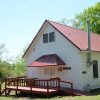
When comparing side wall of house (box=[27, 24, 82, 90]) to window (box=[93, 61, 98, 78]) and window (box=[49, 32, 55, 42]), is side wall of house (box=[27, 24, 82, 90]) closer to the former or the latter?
window (box=[49, 32, 55, 42])

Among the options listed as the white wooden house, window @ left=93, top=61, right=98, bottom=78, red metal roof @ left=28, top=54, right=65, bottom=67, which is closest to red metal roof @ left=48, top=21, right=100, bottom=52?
the white wooden house

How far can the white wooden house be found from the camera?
22031 mm

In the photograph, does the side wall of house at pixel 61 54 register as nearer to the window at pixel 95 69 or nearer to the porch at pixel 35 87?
the porch at pixel 35 87

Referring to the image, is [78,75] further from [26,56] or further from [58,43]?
[26,56]

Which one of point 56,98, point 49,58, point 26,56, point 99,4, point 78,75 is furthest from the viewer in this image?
point 99,4

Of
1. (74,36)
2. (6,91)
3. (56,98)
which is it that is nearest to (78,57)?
(74,36)

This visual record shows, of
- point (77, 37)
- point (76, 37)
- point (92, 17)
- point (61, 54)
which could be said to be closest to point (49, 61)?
point (61, 54)

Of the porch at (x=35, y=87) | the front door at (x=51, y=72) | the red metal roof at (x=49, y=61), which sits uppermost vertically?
the red metal roof at (x=49, y=61)

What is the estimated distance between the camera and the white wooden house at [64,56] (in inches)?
867

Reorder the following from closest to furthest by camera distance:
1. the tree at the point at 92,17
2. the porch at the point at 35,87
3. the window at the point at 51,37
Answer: the porch at the point at 35,87, the window at the point at 51,37, the tree at the point at 92,17

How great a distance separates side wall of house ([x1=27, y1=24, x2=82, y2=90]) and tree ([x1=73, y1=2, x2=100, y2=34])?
27669 millimetres

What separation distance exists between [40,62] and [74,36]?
3.85 meters

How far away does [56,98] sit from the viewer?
717 inches

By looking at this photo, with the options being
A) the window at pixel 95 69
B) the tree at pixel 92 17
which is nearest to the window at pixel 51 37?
the window at pixel 95 69
